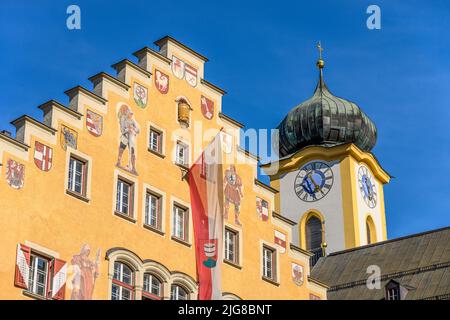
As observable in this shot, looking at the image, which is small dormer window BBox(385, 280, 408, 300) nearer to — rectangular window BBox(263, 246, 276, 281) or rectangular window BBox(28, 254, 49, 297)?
rectangular window BBox(263, 246, 276, 281)

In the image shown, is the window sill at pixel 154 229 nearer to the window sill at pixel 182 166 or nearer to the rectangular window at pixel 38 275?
the window sill at pixel 182 166

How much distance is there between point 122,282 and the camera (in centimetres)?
2959

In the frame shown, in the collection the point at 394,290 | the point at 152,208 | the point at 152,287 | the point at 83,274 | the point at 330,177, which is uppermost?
the point at 330,177

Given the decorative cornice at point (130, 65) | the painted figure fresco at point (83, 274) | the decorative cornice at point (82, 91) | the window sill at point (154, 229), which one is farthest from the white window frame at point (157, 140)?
the painted figure fresco at point (83, 274)

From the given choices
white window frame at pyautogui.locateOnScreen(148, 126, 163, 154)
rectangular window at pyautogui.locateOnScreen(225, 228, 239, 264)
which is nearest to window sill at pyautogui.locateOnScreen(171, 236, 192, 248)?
rectangular window at pyautogui.locateOnScreen(225, 228, 239, 264)

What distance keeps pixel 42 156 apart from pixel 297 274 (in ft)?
29.7

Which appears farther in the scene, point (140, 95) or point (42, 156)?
point (140, 95)

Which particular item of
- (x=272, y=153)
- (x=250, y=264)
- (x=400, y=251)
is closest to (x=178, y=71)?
(x=250, y=264)

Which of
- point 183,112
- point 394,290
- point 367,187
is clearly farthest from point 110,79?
point 367,187

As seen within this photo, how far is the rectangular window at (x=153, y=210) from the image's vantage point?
102 feet

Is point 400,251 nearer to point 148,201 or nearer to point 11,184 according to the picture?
point 148,201

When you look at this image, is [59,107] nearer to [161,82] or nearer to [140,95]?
[140,95]

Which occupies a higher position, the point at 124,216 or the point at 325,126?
the point at 325,126

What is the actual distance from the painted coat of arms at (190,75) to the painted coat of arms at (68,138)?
487 centimetres
